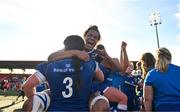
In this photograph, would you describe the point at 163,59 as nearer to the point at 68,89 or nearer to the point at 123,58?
the point at 123,58

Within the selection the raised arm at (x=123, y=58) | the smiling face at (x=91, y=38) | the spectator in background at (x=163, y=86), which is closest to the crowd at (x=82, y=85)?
the spectator in background at (x=163, y=86)

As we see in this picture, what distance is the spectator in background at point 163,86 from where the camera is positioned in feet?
19.7

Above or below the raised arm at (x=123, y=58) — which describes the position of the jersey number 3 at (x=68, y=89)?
below

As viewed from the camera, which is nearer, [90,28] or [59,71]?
[59,71]

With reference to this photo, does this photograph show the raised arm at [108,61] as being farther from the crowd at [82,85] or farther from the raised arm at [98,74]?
the raised arm at [98,74]

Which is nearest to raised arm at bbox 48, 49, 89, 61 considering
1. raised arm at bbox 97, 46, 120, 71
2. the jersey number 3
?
the jersey number 3

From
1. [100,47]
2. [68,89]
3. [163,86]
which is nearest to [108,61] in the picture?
[100,47]

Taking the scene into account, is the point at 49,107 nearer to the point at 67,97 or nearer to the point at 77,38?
the point at 67,97

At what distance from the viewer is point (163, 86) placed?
6031 mm

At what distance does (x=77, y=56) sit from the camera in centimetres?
532

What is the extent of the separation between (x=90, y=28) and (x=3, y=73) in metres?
89.1

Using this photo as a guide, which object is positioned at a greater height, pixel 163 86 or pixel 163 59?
pixel 163 59

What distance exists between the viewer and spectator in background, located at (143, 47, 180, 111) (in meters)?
6.01

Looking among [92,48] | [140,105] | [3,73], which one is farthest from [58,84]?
[3,73]
